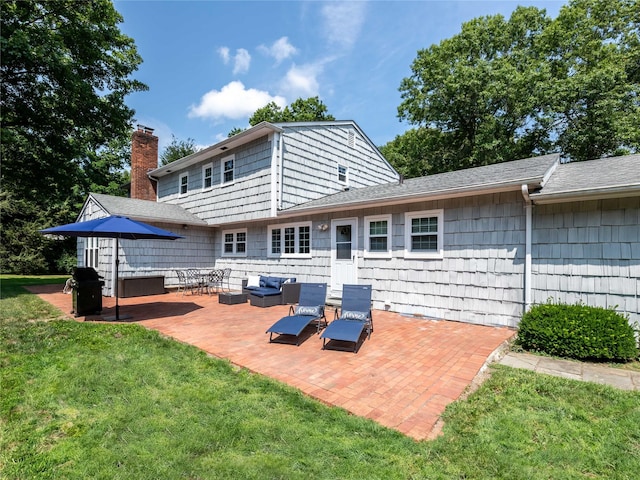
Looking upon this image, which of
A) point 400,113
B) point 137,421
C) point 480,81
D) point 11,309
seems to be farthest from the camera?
point 400,113

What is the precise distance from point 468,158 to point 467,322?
16.4 metres

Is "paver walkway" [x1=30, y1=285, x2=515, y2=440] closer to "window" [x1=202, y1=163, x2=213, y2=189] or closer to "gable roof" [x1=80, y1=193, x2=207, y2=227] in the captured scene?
"gable roof" [x1=80, y1=193, x2=207, y2=227]

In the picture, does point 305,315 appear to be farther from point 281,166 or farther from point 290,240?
point 281,166

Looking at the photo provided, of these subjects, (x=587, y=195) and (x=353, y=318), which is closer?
(x=587, y=195)

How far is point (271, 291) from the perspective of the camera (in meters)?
9.70

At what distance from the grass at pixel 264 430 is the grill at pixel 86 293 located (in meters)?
3.85

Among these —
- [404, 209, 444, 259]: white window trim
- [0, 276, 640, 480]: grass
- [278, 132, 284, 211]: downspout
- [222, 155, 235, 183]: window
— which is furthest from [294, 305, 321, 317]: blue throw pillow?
[222, 155, 235, 183]: window

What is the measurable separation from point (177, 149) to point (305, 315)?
98.7 ft

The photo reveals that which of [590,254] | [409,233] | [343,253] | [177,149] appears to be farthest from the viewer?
[177,149]

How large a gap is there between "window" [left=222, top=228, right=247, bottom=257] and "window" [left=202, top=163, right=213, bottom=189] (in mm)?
2274

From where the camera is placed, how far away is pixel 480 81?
18891 millimetres

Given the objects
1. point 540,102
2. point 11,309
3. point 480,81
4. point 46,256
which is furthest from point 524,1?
point 46,256

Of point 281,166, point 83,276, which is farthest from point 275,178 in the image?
point 83,276

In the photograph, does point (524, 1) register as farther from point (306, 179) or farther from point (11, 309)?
point (11, 309)
